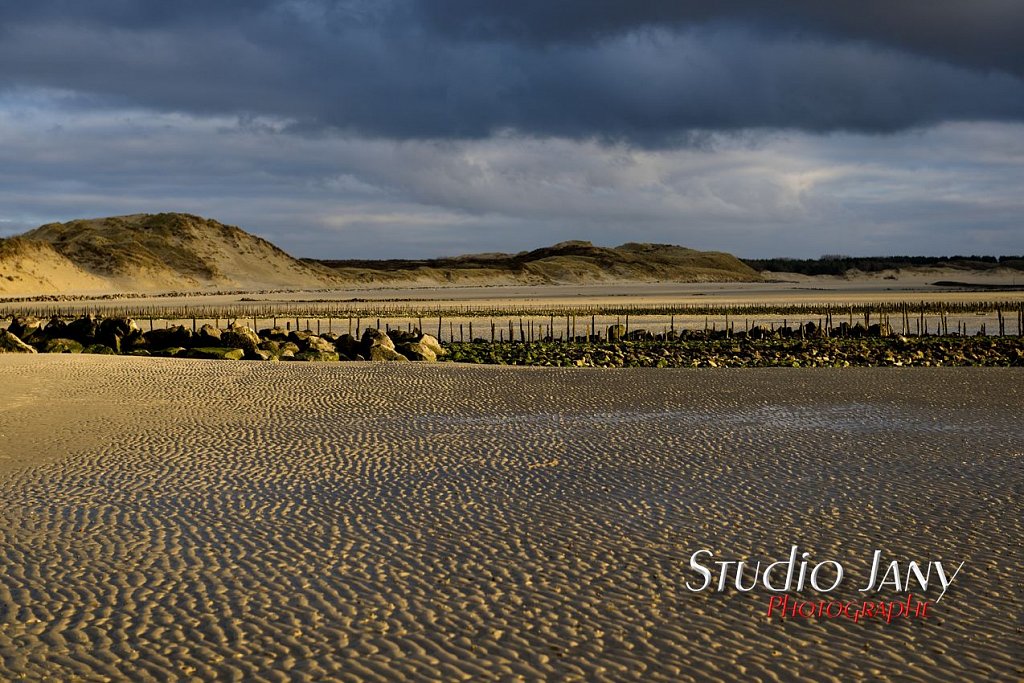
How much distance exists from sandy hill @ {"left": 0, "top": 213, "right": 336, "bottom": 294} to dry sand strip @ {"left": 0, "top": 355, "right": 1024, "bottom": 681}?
104 meters

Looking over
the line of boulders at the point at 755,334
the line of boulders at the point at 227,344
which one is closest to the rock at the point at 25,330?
the line of boulders at the point at 227,344

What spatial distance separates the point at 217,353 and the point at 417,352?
6.10m

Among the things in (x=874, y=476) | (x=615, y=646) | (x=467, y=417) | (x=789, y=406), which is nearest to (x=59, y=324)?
(x=467, y=417)

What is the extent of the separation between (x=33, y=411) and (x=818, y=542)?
14.8 m

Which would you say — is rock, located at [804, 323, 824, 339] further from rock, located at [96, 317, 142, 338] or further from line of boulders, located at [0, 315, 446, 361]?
rock, located at [96, 317, 142, 338]

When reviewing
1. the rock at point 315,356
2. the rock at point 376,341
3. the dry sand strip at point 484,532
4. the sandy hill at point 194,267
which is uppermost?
the sandy hill at point 194,267

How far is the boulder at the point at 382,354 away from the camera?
3070 cm

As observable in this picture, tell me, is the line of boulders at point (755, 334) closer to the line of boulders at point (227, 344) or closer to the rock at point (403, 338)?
the rock at point (403, 338)

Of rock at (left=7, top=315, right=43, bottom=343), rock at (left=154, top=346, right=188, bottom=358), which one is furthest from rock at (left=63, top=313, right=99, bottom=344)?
rock at (left=154, top=346, right=188, bottom=358)

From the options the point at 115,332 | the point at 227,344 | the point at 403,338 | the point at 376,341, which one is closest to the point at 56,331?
the point at 115,332

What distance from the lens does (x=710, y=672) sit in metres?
6.83

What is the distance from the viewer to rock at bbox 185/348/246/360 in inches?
1208

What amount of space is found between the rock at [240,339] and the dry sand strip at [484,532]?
435 inches

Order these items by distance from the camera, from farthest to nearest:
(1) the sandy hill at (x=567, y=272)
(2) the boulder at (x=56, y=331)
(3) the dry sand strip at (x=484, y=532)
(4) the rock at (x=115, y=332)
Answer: (1) the sandy hill at (x=567, y=272), (2) the boulder at (x=56, y=331), (4) the rock at (x=115, y=332), (3) the dry sand strip at (x=484, y=532)
